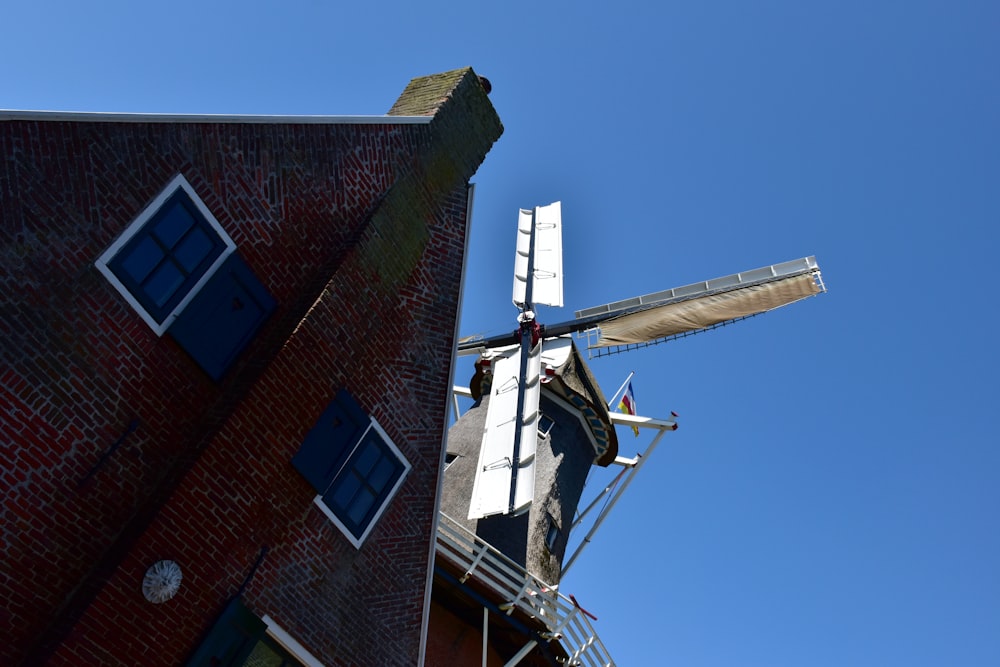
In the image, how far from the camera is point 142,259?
6820mm

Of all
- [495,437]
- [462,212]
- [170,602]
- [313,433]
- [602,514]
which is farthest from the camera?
[602,514]

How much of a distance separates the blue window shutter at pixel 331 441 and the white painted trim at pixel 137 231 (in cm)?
158

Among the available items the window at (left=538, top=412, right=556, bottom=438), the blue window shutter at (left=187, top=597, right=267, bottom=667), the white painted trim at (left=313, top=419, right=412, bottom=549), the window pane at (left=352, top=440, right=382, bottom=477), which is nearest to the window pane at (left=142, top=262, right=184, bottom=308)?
the white painted trim at (left=313, top=419, right=412, bottom=549)

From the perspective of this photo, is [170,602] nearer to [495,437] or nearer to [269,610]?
[269,610]

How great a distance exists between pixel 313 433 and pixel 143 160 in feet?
8.91

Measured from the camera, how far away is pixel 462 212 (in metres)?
10.2

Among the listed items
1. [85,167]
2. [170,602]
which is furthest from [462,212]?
[170,602]

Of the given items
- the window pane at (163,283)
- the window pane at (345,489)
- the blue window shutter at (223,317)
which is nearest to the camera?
the window pane at (163,283)

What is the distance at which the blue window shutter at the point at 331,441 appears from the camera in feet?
24.6

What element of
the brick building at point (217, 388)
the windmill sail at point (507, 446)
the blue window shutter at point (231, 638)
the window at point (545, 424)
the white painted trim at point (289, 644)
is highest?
the window at point (545, 424)

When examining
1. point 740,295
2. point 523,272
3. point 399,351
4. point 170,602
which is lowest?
point 170,602

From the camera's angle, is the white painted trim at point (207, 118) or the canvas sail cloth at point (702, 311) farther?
the canvas sail cloth at point (702, 311)

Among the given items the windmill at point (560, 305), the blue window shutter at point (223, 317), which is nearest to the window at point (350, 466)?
the blue window shutter at point (223, 317)

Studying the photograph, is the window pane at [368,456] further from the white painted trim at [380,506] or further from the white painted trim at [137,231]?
the white painted trim at [137,231]
